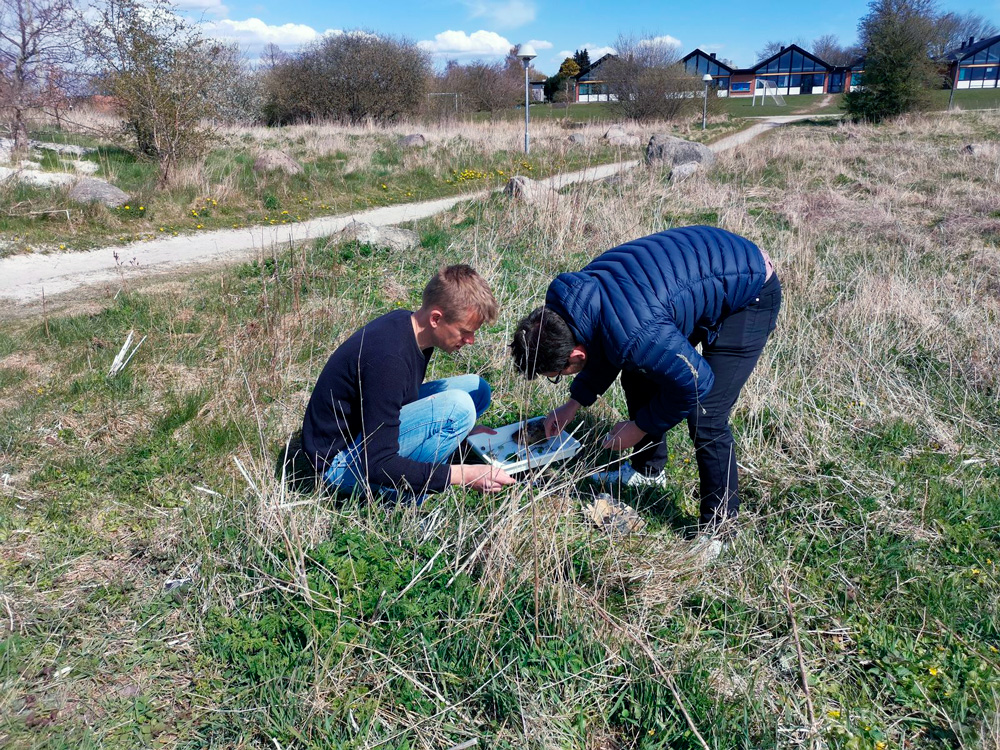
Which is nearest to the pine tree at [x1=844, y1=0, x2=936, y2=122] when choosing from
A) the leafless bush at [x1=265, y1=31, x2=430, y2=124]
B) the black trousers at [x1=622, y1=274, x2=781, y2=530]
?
the leafless bush at [x1=265, y1=31, x2=430, y2=124]

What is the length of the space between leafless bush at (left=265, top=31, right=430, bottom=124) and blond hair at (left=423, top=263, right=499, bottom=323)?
26.7m

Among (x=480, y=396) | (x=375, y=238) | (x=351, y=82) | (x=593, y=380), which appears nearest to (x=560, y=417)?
(x=593, y=380)

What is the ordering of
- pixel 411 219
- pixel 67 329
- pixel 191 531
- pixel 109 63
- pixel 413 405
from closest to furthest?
pixel 191 531 → pixel 413 405 → pixel 67 329 → pixel 411 219 → pixel 109 63

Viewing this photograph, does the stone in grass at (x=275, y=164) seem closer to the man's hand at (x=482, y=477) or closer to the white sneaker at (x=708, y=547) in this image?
the man's hand at (x=482, y=477)

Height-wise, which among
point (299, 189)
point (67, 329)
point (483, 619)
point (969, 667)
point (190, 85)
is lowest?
point (969, 667)

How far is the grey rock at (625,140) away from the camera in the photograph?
59.9 ft

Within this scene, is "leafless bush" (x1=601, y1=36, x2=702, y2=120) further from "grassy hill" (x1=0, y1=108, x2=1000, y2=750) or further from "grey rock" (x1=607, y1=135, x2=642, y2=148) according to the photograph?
"grassy hill" (x1=0, y1=108, x2=1000, y2=750)

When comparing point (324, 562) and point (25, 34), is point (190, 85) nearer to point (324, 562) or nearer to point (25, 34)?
point (25, 34)

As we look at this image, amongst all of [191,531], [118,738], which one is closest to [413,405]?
[191,531]

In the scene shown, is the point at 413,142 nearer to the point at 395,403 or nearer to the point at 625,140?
the point at 625,140

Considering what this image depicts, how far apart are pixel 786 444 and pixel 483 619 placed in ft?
6.68

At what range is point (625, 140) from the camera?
18.8 m

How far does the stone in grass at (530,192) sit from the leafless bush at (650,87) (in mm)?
22366

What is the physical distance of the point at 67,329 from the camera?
15.6 feet
